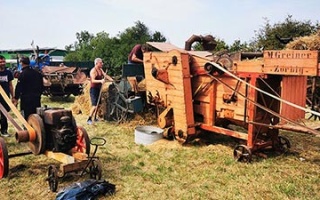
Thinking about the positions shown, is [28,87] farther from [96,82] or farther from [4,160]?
[96,82]

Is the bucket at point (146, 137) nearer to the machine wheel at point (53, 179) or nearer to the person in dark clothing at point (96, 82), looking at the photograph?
the person in dark clothing at point (96, 82)

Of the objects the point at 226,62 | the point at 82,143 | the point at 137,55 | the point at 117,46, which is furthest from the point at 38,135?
the point at 117,46

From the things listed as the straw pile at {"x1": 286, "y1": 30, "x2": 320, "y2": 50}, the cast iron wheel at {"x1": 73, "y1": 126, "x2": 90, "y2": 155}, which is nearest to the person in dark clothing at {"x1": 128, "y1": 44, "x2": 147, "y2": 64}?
the straw pile at {"x1": 286, "y1": 30, "x2": 320, "y2": 50}

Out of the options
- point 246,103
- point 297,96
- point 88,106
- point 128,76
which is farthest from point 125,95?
point 297,96

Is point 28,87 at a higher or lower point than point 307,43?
lower

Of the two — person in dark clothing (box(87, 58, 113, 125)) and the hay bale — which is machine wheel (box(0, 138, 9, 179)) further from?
the hay bale

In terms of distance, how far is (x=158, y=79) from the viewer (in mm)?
7031

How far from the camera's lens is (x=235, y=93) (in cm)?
608

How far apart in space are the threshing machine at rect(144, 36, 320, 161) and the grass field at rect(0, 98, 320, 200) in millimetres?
380

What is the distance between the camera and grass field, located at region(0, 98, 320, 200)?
454cm

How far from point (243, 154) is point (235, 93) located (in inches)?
44.5

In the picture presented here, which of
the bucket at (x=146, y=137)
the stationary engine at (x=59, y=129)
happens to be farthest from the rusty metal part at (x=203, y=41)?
the stationary engine at (x=59, y=129)

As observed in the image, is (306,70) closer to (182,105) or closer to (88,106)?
(182,105)

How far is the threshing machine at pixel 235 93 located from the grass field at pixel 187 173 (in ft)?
1.25
